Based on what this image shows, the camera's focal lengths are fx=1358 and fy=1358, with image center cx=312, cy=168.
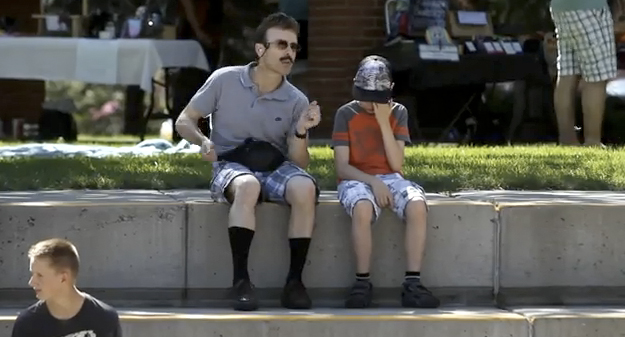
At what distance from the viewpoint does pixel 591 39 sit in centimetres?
969

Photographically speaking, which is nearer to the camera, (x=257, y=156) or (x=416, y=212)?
(x=416, y=212)

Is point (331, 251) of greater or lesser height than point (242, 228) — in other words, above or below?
below

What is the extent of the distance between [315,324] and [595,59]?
15.4ft

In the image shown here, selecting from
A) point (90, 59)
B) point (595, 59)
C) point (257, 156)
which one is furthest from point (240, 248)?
point (90, 59)

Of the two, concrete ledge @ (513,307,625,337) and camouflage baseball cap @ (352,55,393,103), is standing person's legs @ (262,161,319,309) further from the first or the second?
concrete ledge @ (513,307,625,337)

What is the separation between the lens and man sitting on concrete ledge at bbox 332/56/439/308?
19.9ft

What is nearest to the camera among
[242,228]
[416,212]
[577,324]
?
[577,324]

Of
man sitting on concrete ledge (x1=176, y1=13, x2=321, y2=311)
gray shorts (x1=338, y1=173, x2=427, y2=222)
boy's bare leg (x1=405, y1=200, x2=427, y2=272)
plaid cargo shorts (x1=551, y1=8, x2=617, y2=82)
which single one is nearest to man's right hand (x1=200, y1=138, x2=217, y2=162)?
man sitting on concrete ledge (x1=176, y1=13, x2=321, y2=311)

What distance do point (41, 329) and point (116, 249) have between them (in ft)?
4.66

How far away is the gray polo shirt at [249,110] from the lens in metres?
6.52

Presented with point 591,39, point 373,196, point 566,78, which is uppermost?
point 591,39

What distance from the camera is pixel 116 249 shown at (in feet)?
20.2

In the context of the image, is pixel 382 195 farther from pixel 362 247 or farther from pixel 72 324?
pixel 72 324

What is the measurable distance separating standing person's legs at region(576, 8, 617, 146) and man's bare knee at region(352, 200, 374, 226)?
407cm
